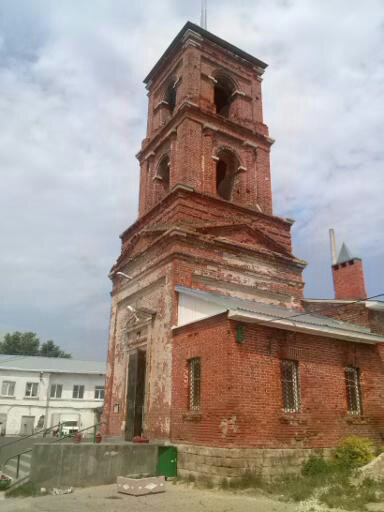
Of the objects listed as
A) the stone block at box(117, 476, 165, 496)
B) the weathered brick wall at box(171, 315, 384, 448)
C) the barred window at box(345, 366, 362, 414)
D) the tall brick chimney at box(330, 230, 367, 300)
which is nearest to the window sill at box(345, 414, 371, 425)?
the weathered brick wall at box(171, 315, 384, 448)

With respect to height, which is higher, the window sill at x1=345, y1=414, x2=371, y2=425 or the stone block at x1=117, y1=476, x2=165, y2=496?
the window sill at x1=345, y1=414, x2=371, y2=425

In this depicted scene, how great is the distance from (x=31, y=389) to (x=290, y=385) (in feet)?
98.7

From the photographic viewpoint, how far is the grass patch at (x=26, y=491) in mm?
10883

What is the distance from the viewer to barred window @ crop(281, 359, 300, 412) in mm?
12367

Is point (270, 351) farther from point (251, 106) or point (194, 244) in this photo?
point (251, 106)

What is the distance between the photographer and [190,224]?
644 inches

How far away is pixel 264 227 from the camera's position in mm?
18578

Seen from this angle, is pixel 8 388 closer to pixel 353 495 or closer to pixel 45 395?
pixel 45 395

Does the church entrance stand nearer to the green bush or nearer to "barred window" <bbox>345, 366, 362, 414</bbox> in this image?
the green bush

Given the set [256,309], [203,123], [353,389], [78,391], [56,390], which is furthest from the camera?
[78,391]

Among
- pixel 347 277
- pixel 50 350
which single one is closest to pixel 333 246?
pixel 347 277

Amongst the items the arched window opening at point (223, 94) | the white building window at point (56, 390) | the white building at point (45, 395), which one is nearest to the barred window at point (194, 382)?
the arched window opening at point (223, 94)

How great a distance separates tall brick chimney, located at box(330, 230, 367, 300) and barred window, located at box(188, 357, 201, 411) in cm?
1069

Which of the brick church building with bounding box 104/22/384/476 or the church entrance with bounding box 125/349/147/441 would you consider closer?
the brick church building with bounding box 104/22/384/476
